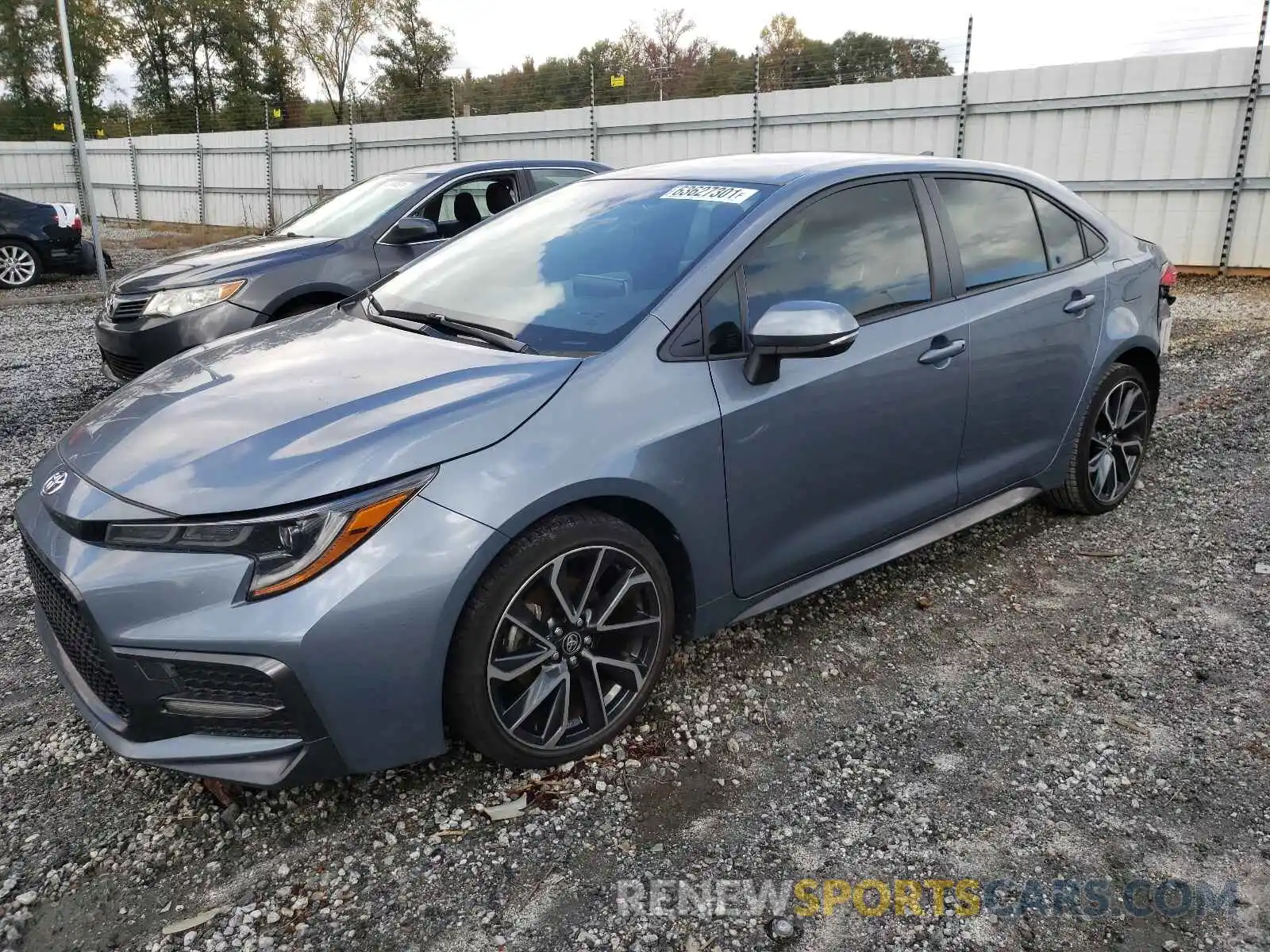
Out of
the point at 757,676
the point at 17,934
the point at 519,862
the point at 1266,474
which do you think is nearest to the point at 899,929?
the point at 519,862

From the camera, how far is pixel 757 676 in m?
3.11

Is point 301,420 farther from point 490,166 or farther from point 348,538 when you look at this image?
point 490,166

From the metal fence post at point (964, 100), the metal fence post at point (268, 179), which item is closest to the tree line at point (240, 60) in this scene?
the metal fence post at point (268, 179)

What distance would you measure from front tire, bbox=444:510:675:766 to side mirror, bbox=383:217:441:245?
13.5 feet

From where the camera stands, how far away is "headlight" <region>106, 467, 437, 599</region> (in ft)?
Answer: 6.99


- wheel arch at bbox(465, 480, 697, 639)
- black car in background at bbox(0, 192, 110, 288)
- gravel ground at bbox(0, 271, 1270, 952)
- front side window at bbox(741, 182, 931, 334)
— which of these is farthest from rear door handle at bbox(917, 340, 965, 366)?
black car in background at bbox(0, 192, 110, 288)

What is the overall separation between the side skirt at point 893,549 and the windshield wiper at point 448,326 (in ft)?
3.59

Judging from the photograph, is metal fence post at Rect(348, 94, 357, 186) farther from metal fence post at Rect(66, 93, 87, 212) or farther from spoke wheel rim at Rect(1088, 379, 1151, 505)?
spoke wheel rim at Rect(1088, 379, 1151, 505)

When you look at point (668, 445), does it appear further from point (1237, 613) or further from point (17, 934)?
point (1237, 613)

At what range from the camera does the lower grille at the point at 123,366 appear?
5723 mm

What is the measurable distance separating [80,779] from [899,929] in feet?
7.27

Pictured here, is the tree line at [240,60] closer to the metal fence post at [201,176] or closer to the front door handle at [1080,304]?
the metal fence post at [201,176]

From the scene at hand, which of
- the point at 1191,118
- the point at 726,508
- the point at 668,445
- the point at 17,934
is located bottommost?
the point at 17,934

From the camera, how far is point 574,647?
2557 millimetres
